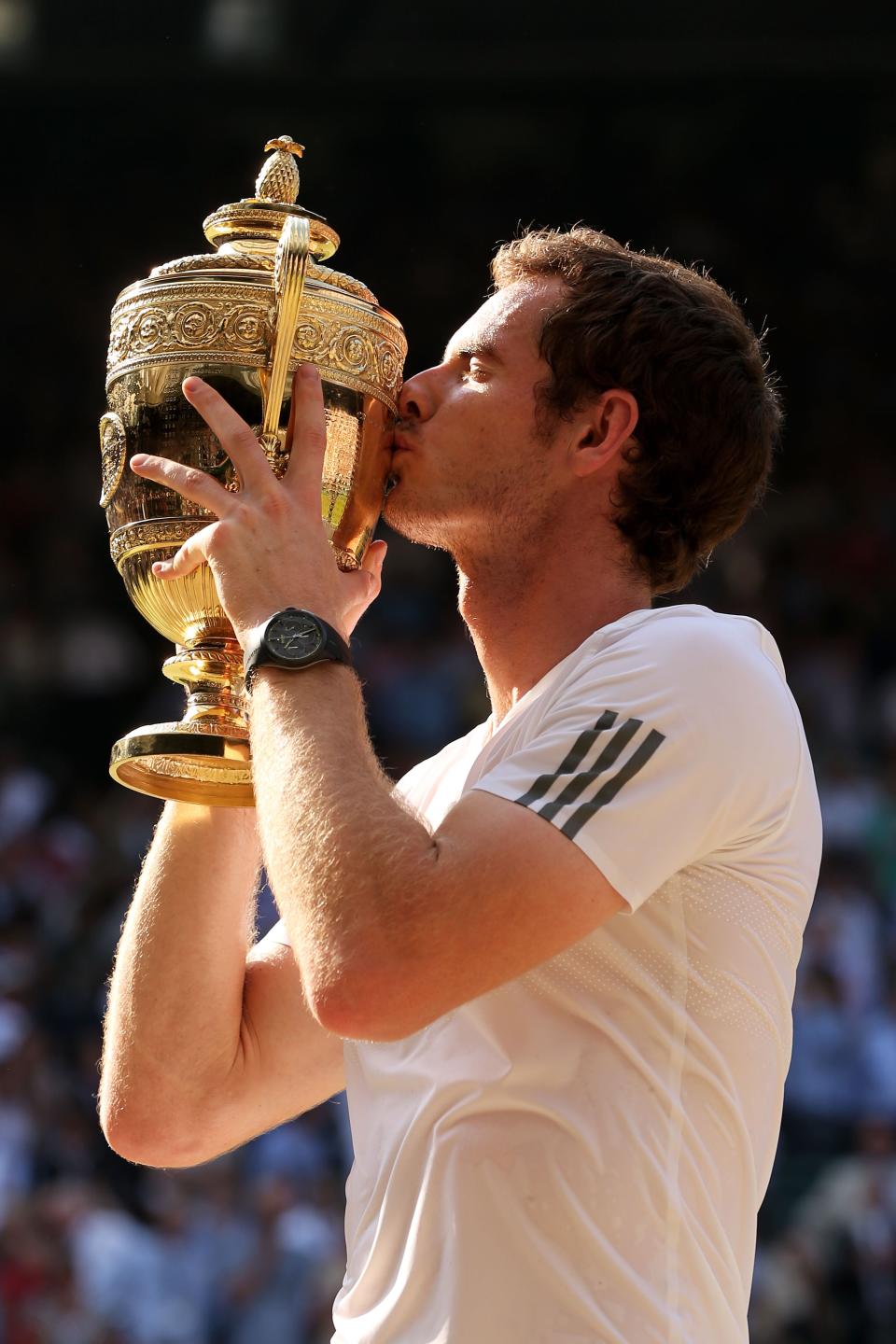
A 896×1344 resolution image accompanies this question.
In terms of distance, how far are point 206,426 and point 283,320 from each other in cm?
17

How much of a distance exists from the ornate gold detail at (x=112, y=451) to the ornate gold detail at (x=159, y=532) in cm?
7

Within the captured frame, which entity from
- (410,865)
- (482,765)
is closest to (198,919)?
(482,765)

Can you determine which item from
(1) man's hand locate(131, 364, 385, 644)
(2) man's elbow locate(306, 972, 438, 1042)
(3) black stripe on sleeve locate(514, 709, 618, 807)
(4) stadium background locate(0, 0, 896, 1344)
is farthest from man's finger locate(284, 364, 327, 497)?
(4) stadium background locate(0, 0, 896, 1344)

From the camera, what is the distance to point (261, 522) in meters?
2.43

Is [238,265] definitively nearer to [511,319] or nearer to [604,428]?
[511,319]

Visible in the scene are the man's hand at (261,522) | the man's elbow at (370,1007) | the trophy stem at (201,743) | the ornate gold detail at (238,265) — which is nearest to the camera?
the man's elbow at (370,1007)

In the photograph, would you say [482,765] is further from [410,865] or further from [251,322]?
[251,322]

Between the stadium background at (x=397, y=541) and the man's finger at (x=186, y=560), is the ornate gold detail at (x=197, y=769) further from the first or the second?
the stadium background at (x=397, y=541)

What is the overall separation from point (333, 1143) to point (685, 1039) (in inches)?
274

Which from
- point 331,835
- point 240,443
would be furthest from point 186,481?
point 331,835

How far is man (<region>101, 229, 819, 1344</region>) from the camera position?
2141 millimetres

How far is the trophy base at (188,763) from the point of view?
8.20 ft

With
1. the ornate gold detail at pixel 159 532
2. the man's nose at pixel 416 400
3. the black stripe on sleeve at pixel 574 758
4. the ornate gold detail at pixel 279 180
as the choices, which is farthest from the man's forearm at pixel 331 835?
the ornate gold detail at pixel 279 180

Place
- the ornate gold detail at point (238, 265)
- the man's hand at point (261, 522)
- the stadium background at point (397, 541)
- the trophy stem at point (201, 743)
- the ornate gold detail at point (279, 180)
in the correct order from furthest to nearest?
1. the stadium background at point (397, 541)
2. the ornate gold detail at point (279, 180)
3. the ornate gold detail at point (238, 265)
4. the trophy stem at point (201, 743)
5. the man's hand at point (261, 522)
